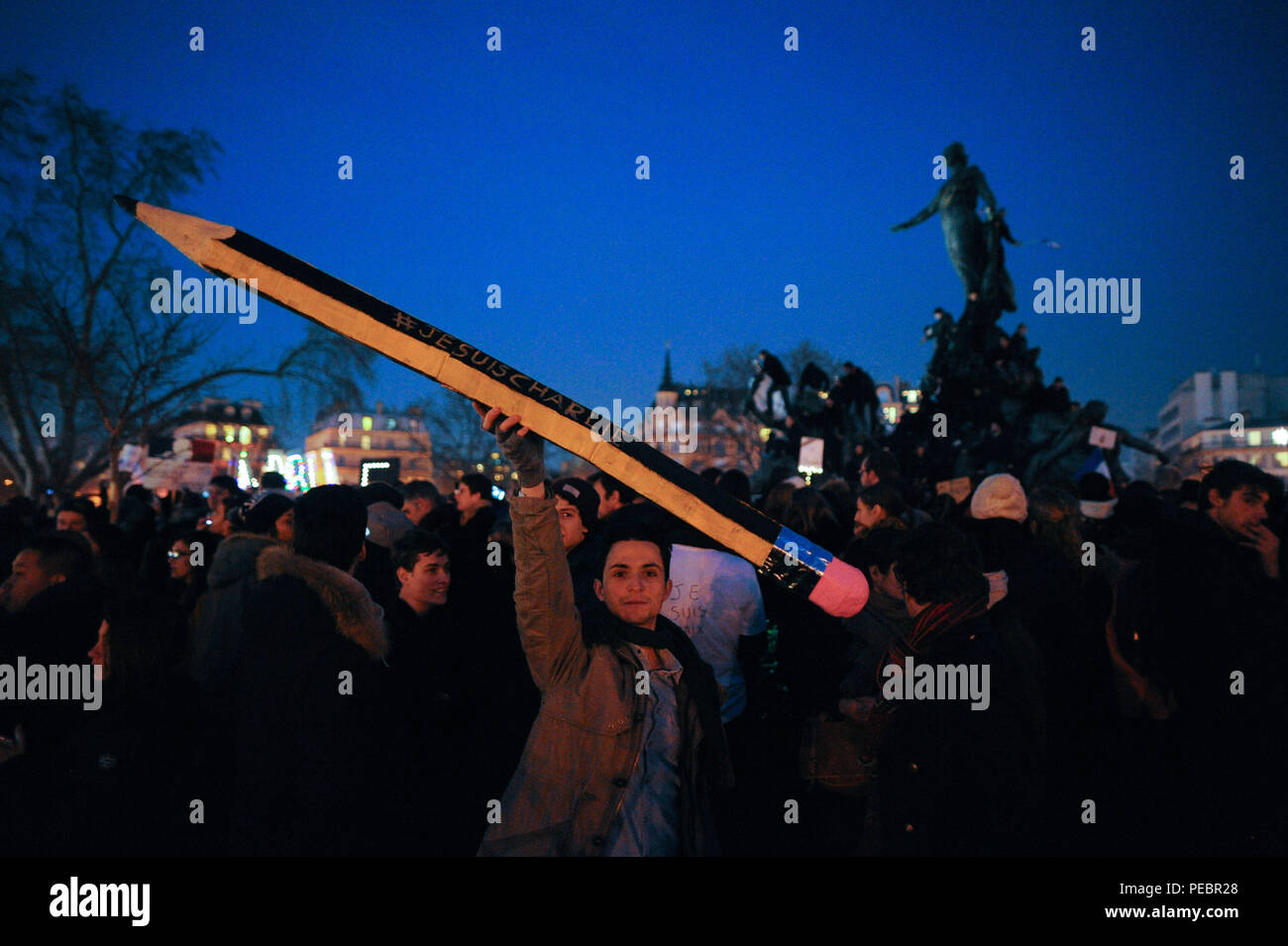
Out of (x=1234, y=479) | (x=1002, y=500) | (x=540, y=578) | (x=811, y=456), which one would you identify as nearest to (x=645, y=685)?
(x=540, y=578)

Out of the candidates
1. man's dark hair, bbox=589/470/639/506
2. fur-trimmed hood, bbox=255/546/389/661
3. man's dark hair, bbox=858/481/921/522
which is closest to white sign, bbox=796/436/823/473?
man's dark hair, bbox=858/481/921/522

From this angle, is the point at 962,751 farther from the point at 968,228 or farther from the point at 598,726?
the point at 968,228

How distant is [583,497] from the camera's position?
433cm

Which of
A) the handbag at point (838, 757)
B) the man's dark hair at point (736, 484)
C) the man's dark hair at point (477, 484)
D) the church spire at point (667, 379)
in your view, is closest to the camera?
the handbag at point (838, 757)

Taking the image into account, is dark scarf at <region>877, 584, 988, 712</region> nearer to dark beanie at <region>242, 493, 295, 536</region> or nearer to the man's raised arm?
the man's raised arm

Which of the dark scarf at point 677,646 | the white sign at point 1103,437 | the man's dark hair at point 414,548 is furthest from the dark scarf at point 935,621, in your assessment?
the white sign at point 1103,437

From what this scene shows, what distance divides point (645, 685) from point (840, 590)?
69 centimetres

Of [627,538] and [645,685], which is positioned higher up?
[627,538]

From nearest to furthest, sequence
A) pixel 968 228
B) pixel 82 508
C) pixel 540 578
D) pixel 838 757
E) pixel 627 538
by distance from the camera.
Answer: pixel 540 578 → pixel 627 538 → pixel 838 757 → pixel 82 508 → pixel 968 228

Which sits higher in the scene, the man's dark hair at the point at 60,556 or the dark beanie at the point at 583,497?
the dark beanie at the point at 583,497

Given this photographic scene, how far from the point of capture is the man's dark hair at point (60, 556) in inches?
165

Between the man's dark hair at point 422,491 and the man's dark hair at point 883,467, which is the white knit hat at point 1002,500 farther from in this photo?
the man's dark hair at point 422,491

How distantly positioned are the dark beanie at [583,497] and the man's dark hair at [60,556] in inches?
83.1

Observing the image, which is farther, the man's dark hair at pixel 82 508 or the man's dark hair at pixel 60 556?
the man's dark hair at pixel 82 508
